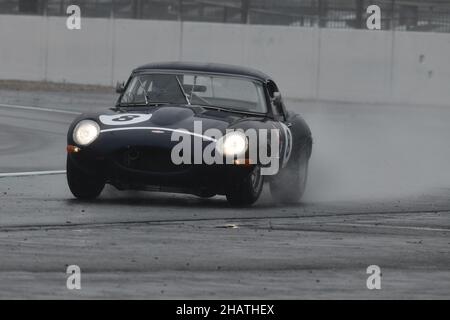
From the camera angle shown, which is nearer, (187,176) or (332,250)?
(332,250)

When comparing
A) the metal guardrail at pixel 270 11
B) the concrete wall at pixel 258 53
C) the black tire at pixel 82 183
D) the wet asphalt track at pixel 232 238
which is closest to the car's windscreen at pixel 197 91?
the wet asphalt track at pixel 232 238

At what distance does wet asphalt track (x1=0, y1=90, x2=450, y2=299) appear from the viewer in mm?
8430

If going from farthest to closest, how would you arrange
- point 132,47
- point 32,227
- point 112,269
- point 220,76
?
point 132,47
point 220,76
point 32,227
point 112,269

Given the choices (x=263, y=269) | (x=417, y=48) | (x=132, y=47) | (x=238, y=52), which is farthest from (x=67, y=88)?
(x=263, y=269)

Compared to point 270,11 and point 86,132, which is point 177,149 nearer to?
point 86,132

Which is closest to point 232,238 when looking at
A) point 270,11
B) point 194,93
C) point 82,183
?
point 82,183

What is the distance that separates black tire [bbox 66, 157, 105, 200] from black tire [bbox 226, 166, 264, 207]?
1.15 m

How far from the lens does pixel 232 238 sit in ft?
35.3

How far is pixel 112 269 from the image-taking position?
350 inches

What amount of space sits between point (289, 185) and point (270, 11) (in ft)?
61.9

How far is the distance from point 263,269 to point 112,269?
984 millimetres

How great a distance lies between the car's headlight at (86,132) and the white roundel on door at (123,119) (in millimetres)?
99

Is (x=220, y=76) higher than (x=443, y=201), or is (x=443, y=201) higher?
(x=220, y=76)

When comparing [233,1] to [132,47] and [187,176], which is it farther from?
[187,176]
